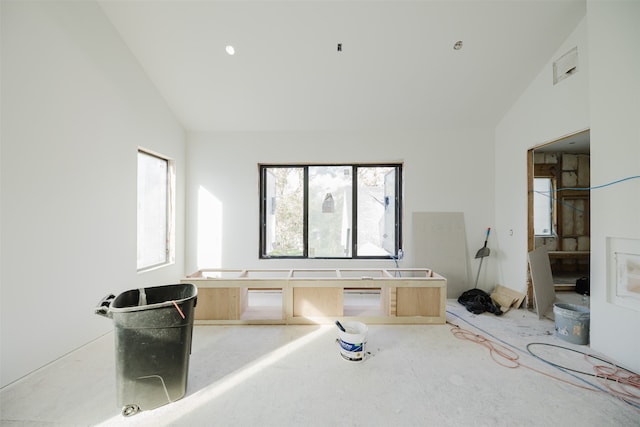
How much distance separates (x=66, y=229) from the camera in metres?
2.23

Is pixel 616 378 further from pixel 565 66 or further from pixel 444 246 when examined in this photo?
pixel 565 66

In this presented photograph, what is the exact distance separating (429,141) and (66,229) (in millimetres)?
4467

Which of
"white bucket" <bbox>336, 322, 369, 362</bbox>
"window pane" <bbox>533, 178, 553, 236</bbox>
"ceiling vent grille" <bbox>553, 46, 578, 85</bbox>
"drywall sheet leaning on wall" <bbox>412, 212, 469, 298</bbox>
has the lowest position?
"white bucket" <bbox>336, 322, 369, 362</bbox>

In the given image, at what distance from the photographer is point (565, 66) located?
9.34ft

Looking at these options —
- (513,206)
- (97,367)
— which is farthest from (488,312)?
(97,367)

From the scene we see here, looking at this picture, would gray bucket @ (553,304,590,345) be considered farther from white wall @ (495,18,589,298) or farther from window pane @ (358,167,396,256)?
window pane @ (358,167,396,256)

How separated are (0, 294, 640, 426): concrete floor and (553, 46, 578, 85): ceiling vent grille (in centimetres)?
279

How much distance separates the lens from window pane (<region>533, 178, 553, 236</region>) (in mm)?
5285

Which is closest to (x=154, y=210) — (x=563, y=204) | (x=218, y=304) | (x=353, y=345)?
(x=218, y=304)

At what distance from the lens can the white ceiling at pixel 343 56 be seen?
8.51 ft

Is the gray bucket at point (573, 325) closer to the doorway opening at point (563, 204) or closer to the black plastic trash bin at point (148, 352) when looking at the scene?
the doorway opening at point (563, 204)

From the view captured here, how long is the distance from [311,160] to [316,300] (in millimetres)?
2196

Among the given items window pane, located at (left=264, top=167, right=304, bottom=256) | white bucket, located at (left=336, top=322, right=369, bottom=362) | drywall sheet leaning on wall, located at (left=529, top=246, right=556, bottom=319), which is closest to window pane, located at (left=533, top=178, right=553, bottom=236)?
drywall sheet leaning on wall, located at (left=529, top=246, right=556, bottom=319)

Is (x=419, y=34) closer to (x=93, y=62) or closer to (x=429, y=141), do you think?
(x=429, y=141)
